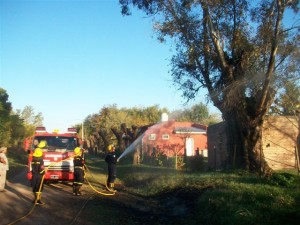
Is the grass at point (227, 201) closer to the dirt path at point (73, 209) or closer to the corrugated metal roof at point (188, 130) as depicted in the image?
the dirt path at point (73, 209)

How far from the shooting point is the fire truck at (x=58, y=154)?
55.6 feet

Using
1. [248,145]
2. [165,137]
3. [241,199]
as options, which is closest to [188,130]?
[165,137]

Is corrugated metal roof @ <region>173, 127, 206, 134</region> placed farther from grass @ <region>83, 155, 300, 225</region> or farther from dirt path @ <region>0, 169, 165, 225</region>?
dirt path @ <region>0, 169, 165, 225</region>

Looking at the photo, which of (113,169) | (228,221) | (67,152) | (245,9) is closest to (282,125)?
(245,9)

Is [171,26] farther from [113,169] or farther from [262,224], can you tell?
[262,224]

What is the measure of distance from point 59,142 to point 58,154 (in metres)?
1.03

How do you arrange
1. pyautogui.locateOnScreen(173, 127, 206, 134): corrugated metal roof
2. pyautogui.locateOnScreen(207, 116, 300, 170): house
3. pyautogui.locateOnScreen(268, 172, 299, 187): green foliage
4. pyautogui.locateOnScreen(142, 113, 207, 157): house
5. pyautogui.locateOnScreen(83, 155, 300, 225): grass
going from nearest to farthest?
1. pyautogui.locateOnScreen(83, 155, 300, 225): grass
2. pyautogui.locateOnScreen(268, 172, 299, 187): green foliage
3. pyautogui.locateOnScreen(207, 116, 300, 170): house
4. pyautogui.locateOnScreen(142, 113, 207, 157): house
5. pyautogui.locateOnScreen(173, 127, 206, 134): corrugated metal roof

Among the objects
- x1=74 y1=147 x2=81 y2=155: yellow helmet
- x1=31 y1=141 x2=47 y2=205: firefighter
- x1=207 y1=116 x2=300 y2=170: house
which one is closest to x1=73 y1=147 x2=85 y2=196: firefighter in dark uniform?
x1=74 y1=147 x2=81 y2=155: yellow helmet

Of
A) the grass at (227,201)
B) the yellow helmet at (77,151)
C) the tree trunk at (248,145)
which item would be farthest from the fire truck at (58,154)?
the tree trunk at (248,145)

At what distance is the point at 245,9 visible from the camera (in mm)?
19047

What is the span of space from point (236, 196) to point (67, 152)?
8351 mm

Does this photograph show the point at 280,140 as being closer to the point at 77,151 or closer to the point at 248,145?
the point at 248,145

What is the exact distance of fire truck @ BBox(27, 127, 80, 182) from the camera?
55.6ft

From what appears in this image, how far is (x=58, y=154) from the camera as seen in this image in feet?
55.9
